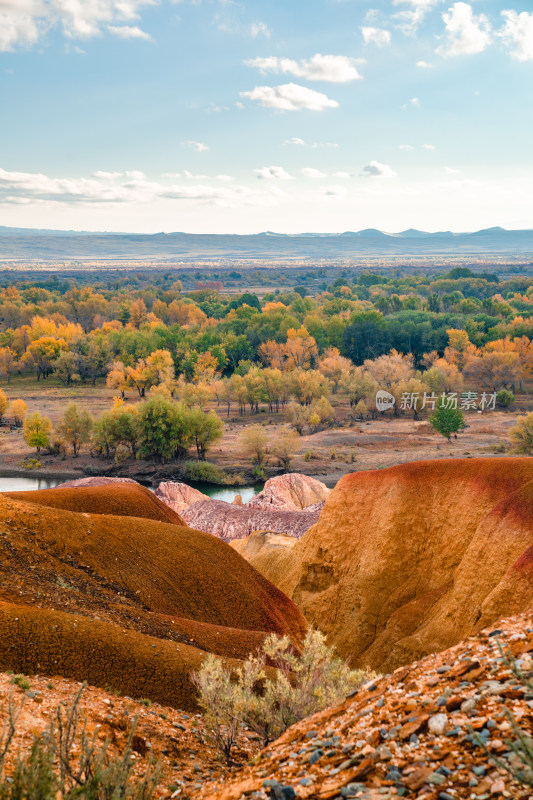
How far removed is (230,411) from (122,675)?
9624cm

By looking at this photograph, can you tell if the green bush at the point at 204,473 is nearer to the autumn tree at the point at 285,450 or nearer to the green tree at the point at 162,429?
the green tree at the point at 162,429

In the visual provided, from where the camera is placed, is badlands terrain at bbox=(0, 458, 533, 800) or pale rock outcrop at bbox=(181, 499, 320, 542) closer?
badlands terrain at bbox=(0, 458, 533, 800)

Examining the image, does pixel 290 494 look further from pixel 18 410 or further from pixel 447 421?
pixel 18 410

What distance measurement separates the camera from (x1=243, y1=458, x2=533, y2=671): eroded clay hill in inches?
1078

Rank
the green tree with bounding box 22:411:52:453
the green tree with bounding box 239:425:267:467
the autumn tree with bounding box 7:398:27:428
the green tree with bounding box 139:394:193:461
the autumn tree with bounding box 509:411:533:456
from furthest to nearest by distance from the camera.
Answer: the autumn tree with bounding box 7:398:27:428 < the green tree with bounding box 22:411:52:453 < the green tree with bounding box 239:425:267:467 < the green tree with bounding box 139:394:193:461 < the autumn tree with bounding box 509:411:533:456

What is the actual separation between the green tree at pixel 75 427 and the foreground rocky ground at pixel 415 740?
272 feet

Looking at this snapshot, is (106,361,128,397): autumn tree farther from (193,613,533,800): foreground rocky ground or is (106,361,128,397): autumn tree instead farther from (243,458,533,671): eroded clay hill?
(193,613,533,800): foreground rocky ground

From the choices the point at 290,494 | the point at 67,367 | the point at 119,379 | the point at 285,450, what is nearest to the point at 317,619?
the point at 290,494

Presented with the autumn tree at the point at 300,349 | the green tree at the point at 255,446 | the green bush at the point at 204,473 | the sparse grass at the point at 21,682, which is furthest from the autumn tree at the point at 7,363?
the sparse grass at the point at 21,682

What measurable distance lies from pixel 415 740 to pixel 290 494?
58.5m

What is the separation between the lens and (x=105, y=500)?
39.9 meters

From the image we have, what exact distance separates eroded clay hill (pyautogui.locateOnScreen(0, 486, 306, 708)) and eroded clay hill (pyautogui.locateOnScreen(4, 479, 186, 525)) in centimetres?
114

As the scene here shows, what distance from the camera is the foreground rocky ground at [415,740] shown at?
362 inches

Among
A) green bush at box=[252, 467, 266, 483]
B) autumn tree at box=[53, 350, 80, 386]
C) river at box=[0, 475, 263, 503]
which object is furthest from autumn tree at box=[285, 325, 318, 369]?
river at box=[0, 475, 263, 503]
